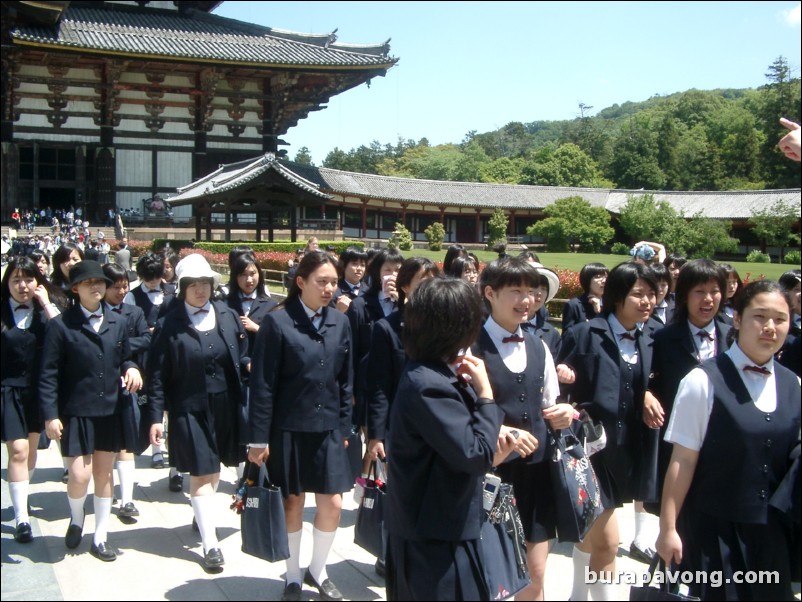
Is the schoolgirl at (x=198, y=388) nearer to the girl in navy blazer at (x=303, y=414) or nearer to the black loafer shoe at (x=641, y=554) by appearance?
the girl in navy blazer at (x=303, y=414)

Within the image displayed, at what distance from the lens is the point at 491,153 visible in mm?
93250

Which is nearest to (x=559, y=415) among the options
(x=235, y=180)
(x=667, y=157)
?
(x=235, y=180)

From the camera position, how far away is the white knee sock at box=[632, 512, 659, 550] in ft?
16.2

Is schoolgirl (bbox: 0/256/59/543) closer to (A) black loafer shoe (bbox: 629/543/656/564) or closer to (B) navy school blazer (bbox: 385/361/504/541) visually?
(B) navy school blazer (bbox: 385/361/504/541)

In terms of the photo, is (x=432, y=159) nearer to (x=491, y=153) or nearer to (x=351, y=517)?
(x=491, y=153)

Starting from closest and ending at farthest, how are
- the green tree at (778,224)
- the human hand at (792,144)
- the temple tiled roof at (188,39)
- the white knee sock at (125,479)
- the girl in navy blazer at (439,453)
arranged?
the human hand at (792,144), the girl in navy blazer at (439,453), the white knee sock at (125,479), the temple tiled roof at (188,39), the green tree at (778,224)

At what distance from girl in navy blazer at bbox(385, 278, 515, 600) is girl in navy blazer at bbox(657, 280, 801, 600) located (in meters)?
0.79

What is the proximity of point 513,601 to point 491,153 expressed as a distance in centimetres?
9254

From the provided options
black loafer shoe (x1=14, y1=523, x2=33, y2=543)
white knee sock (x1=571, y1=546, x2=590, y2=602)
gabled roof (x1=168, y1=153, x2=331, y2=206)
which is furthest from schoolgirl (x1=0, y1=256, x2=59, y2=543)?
gabled roof (x1=168, y1=153, x2=331, y2=206)

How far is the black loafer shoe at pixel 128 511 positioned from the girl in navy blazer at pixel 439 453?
329 centimetres

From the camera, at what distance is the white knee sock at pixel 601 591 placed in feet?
12.2

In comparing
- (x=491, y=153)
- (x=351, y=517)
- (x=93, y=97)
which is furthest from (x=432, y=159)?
(x=351, y=517)

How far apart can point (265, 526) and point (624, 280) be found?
7.65 feet

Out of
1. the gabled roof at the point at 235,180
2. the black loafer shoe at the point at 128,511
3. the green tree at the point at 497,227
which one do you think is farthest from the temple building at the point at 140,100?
the black loafer shoe at the point at 128,511
